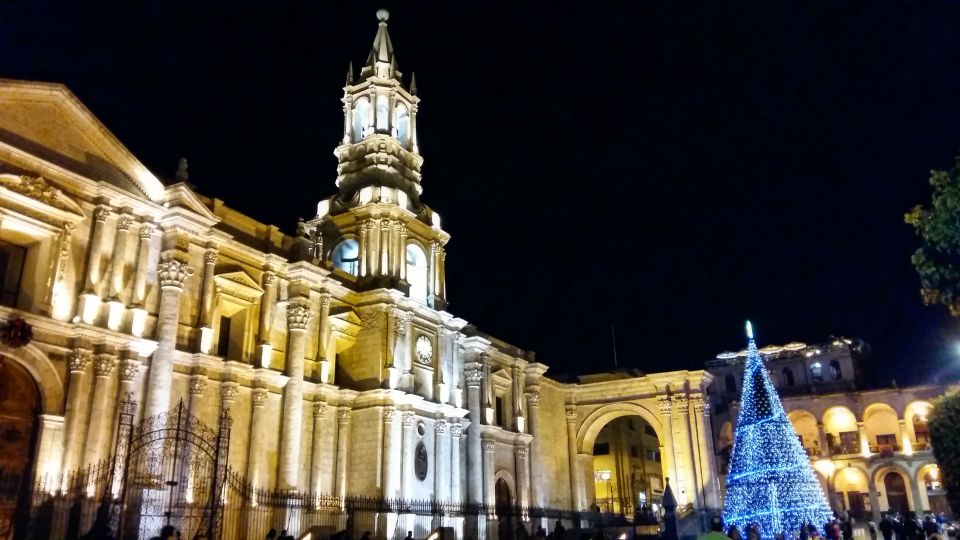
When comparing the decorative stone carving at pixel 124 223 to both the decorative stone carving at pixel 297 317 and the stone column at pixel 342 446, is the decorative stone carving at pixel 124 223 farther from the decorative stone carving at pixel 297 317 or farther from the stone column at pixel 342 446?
the stone column at pixel 342 446

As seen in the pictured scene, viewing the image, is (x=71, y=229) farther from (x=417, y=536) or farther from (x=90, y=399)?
(x=417, y=536)

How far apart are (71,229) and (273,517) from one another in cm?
1004

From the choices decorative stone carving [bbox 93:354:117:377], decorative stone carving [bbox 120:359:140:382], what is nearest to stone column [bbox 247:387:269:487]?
decorative stone carving [bbox 120:359:140:382]

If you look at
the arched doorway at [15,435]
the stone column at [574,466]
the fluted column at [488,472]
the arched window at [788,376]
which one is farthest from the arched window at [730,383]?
the arched doorway at [15,435]

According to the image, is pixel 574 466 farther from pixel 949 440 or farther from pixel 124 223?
pixel 949 440

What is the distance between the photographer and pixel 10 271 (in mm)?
18547

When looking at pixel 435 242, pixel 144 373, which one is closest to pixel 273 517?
pixel 144 373

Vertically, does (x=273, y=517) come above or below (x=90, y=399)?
below

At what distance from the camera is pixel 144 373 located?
1998 centimetres

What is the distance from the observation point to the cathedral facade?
18.1 meters

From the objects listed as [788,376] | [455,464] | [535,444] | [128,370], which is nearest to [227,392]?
[128,370]

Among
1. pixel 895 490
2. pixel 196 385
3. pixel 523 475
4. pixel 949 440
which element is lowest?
pixel 895 490

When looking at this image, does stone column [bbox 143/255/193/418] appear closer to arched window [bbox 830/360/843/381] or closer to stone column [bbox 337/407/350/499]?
stone column [bbox 337/407/350/499]

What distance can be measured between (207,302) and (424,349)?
35.0 ft
